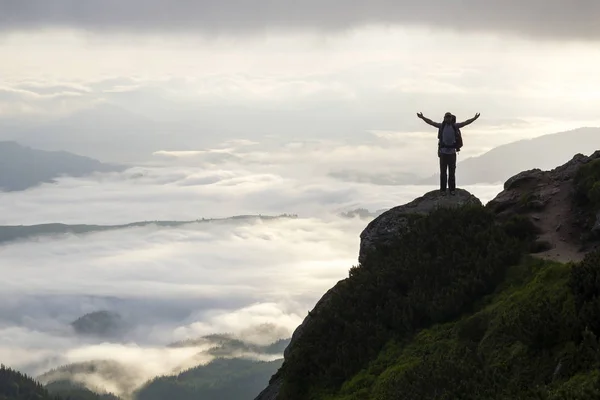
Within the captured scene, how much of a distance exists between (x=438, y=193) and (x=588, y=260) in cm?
1518

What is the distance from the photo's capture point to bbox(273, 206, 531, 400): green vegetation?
2067 cm

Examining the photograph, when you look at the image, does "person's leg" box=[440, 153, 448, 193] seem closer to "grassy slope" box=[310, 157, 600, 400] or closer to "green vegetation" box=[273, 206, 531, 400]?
"green vegetation" box=[273, 206, 531, 400]

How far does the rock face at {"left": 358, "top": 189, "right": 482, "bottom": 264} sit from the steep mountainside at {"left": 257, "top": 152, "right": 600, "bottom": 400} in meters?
0.09

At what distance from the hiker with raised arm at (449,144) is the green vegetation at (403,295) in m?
5.44

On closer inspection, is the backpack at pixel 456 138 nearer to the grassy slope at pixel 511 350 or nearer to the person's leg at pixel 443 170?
the person's leg at pixel 443 170

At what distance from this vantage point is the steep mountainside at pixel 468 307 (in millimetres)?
13852

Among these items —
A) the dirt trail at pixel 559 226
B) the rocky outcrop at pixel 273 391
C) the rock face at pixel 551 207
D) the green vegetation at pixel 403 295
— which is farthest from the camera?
the rocky outcrop at pixel 273 391

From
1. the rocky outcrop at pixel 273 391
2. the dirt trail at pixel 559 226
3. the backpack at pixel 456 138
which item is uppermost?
the backpack at pixel 456 138

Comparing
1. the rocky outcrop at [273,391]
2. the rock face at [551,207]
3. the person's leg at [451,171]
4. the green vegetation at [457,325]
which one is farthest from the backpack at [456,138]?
the rocky outcrop at [273,391]

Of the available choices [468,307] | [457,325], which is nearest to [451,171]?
[468,307]

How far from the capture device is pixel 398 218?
1104 inches

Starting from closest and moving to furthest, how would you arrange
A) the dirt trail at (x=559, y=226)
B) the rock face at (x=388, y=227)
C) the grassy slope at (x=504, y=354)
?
1. the grassy slope at (x=504, y=354)
2. the dirt trail at (x=559, y=226)
3. the rock face at (x=388, y=227)

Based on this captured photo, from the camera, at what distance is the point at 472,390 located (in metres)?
13.4

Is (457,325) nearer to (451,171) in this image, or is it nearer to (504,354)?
(504,354)
